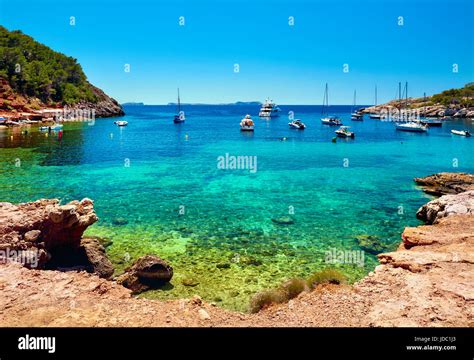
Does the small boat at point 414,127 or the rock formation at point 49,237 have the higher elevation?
the small boat at point 414,127

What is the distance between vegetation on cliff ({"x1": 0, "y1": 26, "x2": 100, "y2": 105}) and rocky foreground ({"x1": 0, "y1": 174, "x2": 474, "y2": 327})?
10223cm

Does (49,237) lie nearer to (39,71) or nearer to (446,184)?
(446,184)

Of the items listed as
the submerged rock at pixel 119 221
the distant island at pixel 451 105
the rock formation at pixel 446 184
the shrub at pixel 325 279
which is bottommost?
the shrub at pixel 325 279

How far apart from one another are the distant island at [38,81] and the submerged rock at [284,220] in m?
82.5

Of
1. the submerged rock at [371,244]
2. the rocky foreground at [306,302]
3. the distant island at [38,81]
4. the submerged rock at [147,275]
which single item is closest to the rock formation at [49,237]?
the rocky foreground at [306,302]

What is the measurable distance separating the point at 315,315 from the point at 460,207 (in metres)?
14.0

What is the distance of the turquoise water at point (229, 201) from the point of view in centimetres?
1634

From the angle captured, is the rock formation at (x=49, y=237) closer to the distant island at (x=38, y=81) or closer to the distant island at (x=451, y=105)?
the distant island at (x=38, y=81)

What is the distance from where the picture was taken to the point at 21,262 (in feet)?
39.7

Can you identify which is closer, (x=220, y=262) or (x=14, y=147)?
(x=220, y=262)

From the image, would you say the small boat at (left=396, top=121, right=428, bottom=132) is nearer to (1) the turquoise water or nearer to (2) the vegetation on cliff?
(1) the turquoise water

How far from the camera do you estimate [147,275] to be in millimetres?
14016
